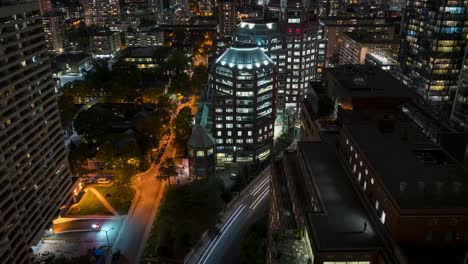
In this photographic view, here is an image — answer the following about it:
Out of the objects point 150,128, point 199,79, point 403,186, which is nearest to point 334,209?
point 403,186

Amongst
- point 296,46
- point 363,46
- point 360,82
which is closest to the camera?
point 360,82

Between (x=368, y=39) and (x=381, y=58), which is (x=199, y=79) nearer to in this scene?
(x=381, y=58)

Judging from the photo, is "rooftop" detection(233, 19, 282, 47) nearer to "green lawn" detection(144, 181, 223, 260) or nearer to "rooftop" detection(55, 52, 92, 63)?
"green lawn" detection(144, 181, 223, 260)

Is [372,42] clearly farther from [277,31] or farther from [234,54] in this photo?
[234,54]

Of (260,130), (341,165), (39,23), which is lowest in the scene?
(260,130)

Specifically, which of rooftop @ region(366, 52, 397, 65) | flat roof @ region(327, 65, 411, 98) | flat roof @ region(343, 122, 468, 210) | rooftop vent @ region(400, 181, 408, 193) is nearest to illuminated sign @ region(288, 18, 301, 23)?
rooftop @ region(366, 52, 397, 65)

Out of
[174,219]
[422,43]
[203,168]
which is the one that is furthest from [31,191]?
[422,43]
